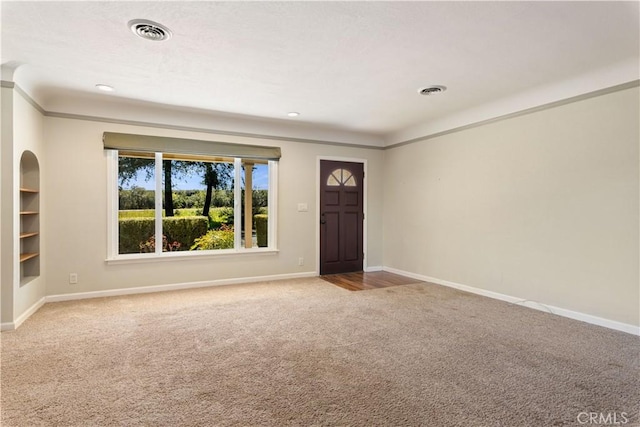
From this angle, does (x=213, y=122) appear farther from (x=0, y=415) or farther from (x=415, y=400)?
(x=415, y=400)

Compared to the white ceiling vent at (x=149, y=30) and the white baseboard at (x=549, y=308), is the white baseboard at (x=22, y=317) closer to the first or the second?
the white ceiling vent at (x=149, y=30)

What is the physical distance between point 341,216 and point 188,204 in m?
2.57

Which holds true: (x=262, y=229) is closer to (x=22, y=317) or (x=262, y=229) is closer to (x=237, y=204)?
(x=237, y=204)

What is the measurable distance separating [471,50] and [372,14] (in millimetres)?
1076

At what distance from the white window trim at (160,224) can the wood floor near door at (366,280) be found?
1109mm

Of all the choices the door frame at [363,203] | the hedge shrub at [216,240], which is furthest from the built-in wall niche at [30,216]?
the door frame at [363,203]

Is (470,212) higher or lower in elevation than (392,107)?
lower

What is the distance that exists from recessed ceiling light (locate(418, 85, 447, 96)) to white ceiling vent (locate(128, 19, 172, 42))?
2.67 meters

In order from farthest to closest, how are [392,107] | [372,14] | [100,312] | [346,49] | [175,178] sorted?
[175,178] → [392,107] → [100,312] → [346,49] → [372,14]

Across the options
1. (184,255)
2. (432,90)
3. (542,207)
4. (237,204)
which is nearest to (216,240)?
(184,255)

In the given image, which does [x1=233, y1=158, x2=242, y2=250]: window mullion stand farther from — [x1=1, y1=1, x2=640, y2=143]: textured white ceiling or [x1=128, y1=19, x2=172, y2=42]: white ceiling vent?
[x1=128, y1=19, x2=172, y2=42]: white ceiling vent

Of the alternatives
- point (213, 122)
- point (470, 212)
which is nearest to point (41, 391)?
point (213, 122)

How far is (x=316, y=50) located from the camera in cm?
291

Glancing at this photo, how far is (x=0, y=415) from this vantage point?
1904 millimetres
